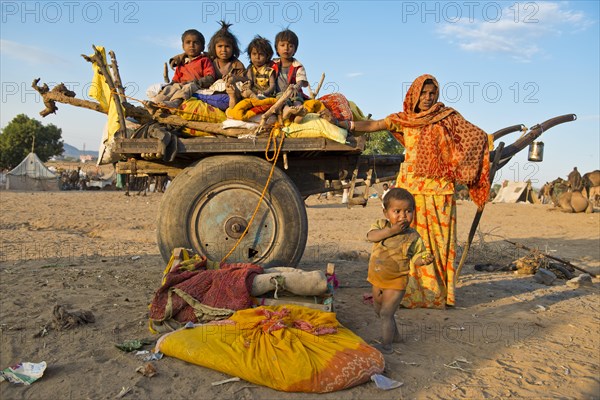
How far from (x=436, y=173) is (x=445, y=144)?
11.8 inches

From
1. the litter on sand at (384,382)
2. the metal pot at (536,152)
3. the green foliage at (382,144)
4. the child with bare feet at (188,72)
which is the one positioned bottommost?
the litter on sand at (384,382)

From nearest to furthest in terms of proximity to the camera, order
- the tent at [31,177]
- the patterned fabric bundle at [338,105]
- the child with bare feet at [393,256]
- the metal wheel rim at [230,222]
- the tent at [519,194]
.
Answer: the child with bare feet at [393,256] → the metal wheel rim at [230,222] → the patterned fabric bundle at [338,105] → the tent at [31,177] → the tent at [519,194]

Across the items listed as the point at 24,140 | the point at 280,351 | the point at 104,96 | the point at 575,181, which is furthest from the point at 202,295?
the point at 24,140

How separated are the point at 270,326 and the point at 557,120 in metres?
4.20

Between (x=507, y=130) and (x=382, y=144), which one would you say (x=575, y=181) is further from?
(x=507, y=130)

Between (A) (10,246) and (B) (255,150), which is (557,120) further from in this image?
(A) (10,246)

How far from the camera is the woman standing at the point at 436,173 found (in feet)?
15.5

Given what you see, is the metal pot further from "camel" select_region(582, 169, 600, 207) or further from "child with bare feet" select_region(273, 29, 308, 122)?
"camel" select_region(582, 169, 600, 207)

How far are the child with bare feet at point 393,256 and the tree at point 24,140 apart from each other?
41209mm

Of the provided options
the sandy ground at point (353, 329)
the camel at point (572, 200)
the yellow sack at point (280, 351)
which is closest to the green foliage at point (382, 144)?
the camel at point (572, 200)

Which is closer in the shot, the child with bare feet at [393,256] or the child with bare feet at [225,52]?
the child with bare feet at [393,256]

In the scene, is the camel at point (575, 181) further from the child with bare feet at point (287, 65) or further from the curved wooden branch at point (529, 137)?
the child with bare feet at point (287, 65)

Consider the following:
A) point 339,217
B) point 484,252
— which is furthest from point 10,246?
point 339,217

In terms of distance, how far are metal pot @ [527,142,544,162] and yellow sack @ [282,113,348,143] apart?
2141 millimetres
